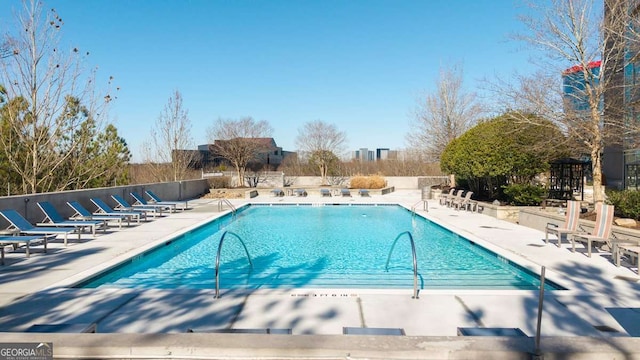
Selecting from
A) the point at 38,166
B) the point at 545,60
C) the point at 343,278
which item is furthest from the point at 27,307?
the point at 545,60

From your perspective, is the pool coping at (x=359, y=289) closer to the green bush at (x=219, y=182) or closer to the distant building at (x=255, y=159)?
the green bush at (x=219, y=182)

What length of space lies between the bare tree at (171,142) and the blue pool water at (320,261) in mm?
10922

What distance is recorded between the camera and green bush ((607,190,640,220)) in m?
8.66

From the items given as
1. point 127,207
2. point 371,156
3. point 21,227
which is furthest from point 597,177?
point 371,156

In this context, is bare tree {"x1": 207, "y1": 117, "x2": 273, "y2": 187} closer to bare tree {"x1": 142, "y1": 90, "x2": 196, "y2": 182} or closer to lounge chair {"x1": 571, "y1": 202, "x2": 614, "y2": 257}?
bare tree {"x1": 142, "y1": 90, "x2": 196, "y2": 182}

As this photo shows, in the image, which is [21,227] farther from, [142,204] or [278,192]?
[278,192]

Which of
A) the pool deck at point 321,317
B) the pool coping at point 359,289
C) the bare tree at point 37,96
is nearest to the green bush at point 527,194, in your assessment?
the pool coping at point 359,289

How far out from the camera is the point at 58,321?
163 inches

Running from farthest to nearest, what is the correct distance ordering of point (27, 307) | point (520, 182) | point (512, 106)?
point (520, 182) < point (512, 106) < point (27, 307)

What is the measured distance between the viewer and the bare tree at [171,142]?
2245cm

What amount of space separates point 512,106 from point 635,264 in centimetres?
677

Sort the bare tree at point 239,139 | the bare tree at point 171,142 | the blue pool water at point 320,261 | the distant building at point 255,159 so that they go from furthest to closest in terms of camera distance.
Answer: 1. the distant building at point 255,159
2. the bare tree at point 239,139
3. the bare tree at point 171,142
4. the blue pool water at point 320,261

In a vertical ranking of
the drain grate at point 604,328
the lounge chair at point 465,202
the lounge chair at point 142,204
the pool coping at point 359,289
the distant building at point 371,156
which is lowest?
the drain grate at point 604,328

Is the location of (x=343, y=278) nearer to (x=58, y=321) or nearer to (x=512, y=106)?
(x=58, y=321)
